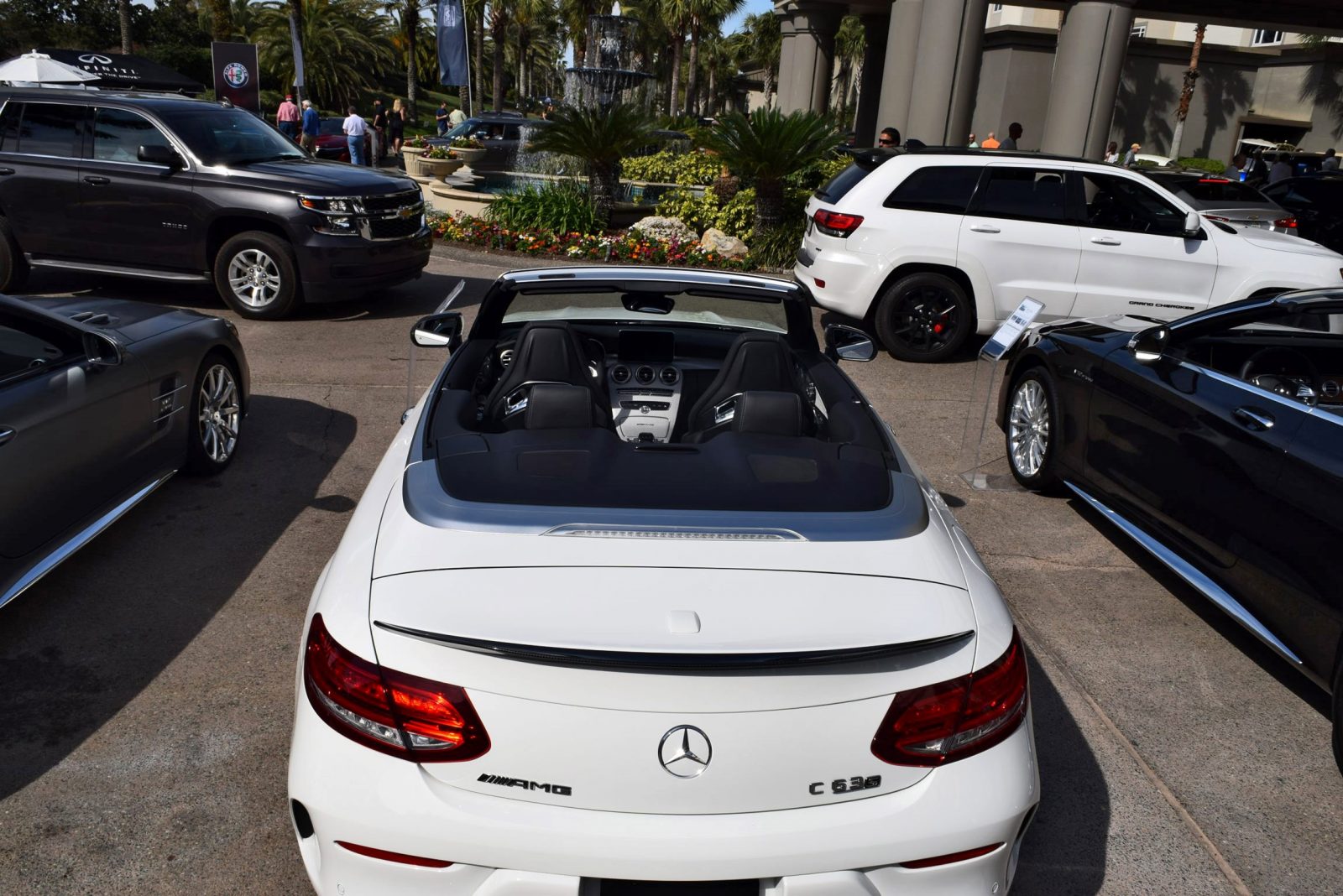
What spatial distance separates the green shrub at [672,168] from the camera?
16.6m

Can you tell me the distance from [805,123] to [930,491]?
11.1m

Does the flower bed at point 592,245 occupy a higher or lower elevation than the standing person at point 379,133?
lower

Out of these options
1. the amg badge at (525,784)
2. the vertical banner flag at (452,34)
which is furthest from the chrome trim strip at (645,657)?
the vertical banner flag at (452,34)

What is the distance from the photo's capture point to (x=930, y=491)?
10.2 feet

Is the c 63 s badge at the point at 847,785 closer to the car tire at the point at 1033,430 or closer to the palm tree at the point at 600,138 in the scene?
the car tire at the point at 1033,430

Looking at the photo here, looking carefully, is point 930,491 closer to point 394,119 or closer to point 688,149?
point 688,149

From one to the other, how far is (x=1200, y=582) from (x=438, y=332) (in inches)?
136

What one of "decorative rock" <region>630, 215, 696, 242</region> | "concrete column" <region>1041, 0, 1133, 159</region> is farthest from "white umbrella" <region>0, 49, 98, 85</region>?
"concrete column" <region>1041, 0, 1133, 159</region>

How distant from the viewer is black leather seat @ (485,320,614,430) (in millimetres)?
3447

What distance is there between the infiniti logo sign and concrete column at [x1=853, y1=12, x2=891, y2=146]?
28.7 meters

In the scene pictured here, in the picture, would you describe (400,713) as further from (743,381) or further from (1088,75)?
(1088,75)

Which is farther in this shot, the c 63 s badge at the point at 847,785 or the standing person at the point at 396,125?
the standing person at the point at 396,125

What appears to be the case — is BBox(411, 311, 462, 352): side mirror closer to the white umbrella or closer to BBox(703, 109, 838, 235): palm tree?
BBox(703, 109, 838, 235): palm tree

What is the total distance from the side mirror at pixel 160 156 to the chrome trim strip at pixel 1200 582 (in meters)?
8.25
